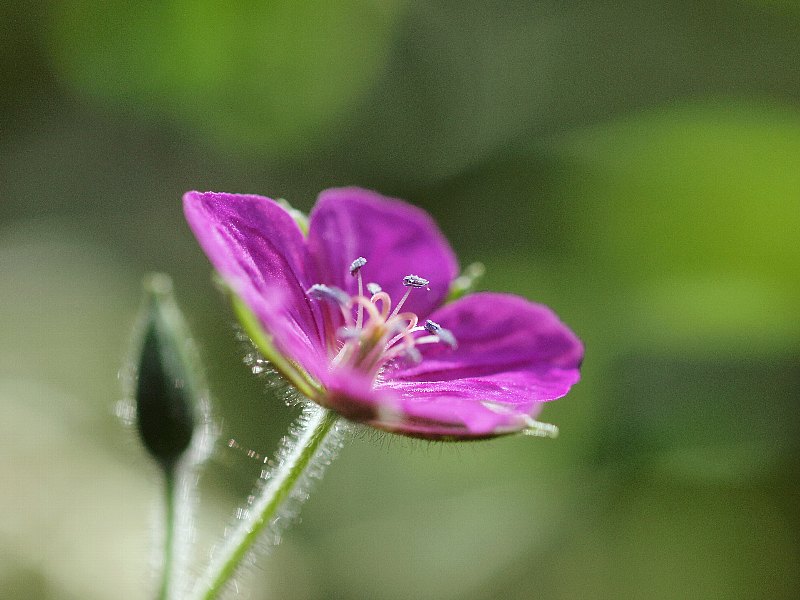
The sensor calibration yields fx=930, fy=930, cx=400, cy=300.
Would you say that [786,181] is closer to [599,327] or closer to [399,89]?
[599,327]

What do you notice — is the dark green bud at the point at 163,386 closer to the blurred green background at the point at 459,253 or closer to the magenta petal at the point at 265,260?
the magenta petal at the point at 265,260

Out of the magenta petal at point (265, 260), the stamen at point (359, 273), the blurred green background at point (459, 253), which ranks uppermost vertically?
the magenta petal at point (265, 260)

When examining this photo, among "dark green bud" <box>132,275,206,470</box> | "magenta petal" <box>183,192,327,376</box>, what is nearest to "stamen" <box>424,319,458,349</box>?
"magenta petal" <box>183,192,327,376</box>

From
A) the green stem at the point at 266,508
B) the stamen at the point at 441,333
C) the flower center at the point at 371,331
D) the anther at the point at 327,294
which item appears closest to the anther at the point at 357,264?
the flower center at the point at 371,331

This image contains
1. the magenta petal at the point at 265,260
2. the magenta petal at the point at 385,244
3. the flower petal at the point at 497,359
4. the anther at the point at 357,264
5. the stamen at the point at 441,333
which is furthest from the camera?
the magenta petal at the point at 385,244

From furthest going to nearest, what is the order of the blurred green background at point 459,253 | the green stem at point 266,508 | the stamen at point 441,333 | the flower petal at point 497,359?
1. the blurred green background at point 459,253
2. the stamen at point 441,333
3. the flower petal at point 497,359
4. the green stem at point 266,508

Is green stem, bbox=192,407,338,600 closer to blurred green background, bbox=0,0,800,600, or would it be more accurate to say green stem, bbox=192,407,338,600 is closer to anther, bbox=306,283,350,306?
anther, bbox=306,283,350,306

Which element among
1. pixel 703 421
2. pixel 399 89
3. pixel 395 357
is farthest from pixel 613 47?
pixel 395 357

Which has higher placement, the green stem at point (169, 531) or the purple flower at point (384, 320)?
the purple flower at point (384, 320)
